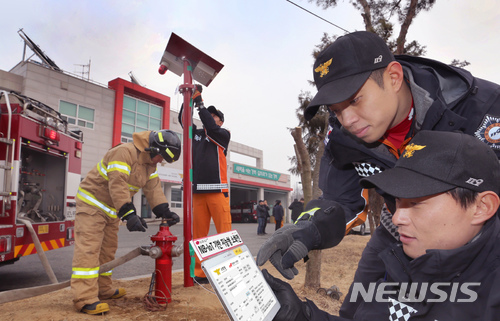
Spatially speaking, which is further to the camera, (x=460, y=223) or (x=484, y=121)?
(x=484, y=121)

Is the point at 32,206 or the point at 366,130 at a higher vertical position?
the point at 366,130

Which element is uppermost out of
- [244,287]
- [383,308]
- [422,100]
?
[422,100]

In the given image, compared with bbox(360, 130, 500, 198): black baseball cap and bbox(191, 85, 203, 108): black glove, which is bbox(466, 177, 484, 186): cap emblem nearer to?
bbox(360, 130, 500, 198): black baseball cap

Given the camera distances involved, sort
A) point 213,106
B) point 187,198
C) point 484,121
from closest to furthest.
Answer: point 484,121 → point 187,198 → point 213,106

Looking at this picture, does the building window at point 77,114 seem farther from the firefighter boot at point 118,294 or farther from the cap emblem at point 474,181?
the cap emblem at point 474,181


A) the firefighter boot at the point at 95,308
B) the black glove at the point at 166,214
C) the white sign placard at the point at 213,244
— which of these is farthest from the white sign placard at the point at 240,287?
the black glove at the point at 166,214

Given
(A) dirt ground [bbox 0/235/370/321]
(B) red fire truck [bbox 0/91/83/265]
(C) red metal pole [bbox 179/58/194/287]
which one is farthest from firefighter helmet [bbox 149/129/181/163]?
(B) red fire truck [bbox 0/91/83/265]

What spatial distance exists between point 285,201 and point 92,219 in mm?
41003

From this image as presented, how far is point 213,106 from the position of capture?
521 centimetres

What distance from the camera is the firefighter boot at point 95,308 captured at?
326 centimetres

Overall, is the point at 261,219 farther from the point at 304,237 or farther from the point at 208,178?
the point at 304,237

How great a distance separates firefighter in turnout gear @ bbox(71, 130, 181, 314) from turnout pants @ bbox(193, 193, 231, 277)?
750mm

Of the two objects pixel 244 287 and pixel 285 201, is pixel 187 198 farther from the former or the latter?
pixel 285 201

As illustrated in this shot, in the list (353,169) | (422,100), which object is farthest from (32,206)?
(422,100)
